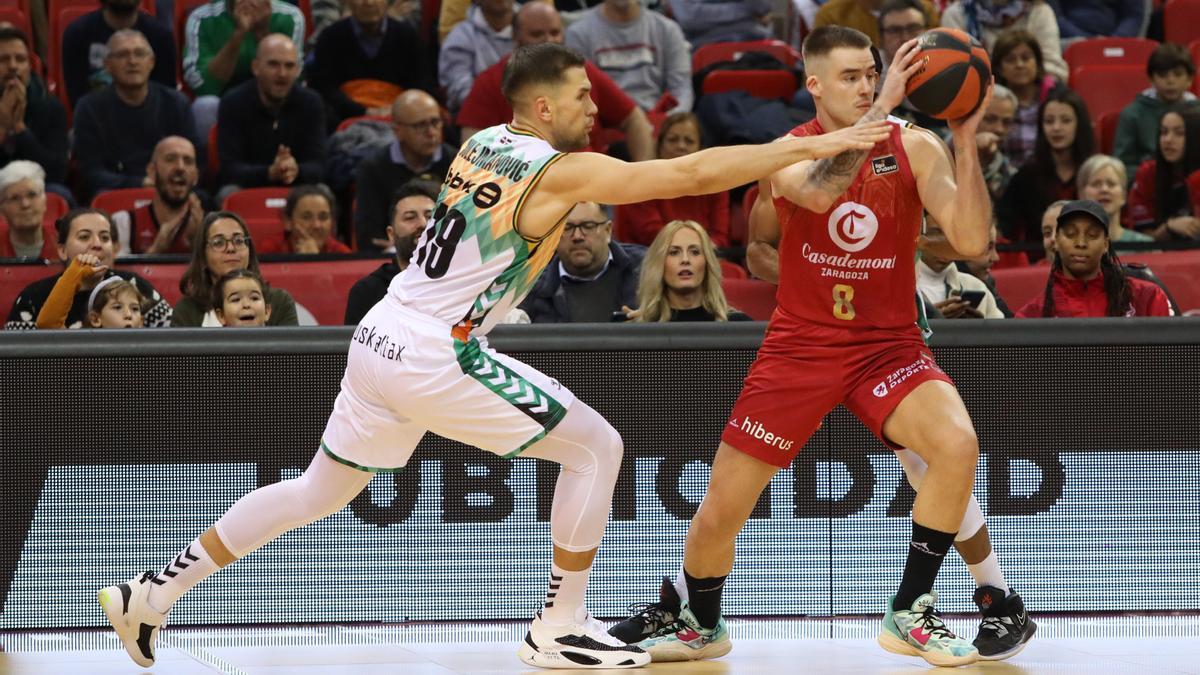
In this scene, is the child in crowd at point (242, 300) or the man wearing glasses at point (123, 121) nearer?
the child in crowd at point (242, 300)

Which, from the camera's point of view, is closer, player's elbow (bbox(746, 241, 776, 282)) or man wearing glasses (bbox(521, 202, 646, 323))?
player's elbow (bbox(746, 241, 776, 282))

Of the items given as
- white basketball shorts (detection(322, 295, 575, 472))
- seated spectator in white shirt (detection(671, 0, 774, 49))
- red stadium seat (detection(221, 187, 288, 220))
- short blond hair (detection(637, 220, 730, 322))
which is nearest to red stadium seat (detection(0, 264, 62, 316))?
red stadium seat (detection(221, 187, 288, 220))

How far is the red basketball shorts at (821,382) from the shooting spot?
4898 millimetres

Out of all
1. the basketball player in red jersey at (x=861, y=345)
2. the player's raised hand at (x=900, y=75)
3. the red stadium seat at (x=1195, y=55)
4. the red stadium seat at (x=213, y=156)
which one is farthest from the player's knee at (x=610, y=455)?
the red stadium seat at (x=1195, y=55)

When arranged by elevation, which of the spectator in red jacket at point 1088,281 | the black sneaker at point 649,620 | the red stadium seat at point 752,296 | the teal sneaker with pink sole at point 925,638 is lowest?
the black sneaker at point 649,620

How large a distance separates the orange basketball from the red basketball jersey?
29 centimetres

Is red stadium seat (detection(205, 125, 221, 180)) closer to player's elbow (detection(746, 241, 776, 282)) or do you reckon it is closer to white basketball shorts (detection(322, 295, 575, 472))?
player's elbow (detection(746, 241, 776, 282))

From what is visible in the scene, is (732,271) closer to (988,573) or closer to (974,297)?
(974,297)

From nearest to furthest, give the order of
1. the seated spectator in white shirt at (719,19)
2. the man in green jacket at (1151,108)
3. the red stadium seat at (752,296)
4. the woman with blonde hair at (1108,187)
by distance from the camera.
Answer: the red stadium seat at (752,296)
the woman with blonde hair at (1108,187)
the man in green jacket at (1151,108)
the seated spectator in white shirt at (719,19)

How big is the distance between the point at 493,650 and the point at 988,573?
1584 mm

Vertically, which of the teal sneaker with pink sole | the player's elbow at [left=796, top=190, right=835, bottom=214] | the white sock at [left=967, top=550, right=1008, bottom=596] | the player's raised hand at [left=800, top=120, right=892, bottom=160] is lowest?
the teal sneaker with pink sole

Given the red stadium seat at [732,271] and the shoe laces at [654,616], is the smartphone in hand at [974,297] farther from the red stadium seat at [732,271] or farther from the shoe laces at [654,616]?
the shoe laces at [654,616]

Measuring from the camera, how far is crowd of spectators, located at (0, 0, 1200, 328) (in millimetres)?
7312

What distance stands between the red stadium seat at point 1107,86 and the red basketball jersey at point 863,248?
22.8 ft
